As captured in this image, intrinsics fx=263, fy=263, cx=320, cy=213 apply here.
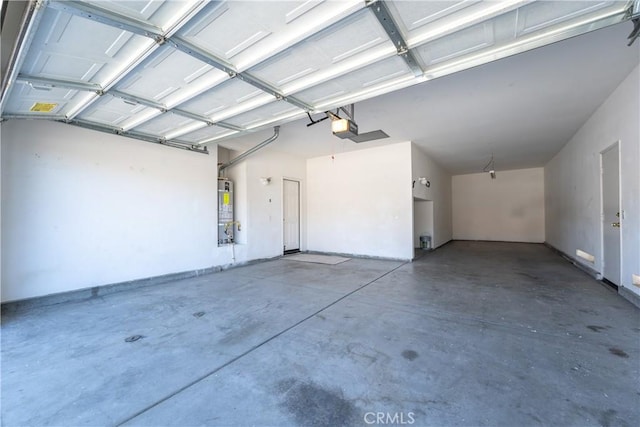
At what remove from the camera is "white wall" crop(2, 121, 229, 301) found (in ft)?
11.5

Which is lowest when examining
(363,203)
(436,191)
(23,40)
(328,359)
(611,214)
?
(328,359)

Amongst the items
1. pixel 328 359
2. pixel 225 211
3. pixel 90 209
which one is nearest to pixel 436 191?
pixel 225 211

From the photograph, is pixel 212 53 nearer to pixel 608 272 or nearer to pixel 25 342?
pixel 25 342

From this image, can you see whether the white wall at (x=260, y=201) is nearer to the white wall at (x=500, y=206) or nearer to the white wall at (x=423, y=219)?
the white wall at (x=423, y=219)

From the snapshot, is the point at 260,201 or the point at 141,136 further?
the point at 260,201

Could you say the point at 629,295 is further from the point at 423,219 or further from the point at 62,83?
the point at 62,83

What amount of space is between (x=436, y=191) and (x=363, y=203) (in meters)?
3.50

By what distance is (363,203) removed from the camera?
7.48 meters

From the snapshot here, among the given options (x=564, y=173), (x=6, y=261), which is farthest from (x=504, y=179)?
(x=6, y=261)

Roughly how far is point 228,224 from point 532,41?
6033 mm

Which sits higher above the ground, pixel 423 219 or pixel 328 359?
pixel 423 219

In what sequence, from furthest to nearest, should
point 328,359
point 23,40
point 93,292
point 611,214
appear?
point 611,214
point 93,292
point 328,359
point 23,40

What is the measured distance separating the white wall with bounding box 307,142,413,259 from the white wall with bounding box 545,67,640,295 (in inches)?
132

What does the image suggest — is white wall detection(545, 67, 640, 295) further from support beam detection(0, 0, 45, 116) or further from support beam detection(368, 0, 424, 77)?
support beam detection(0, 0, 45, 116)
